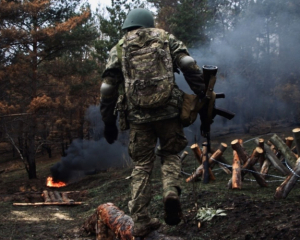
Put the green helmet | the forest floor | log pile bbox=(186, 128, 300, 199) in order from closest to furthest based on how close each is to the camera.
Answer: the green helmet < the forest floor < log pile bbox=(186, 128, 300, 199)

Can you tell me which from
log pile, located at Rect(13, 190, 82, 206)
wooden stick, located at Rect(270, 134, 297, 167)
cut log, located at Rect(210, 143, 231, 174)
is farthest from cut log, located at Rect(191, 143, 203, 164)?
log pile, located at Rect(13, 190, 82, 206)

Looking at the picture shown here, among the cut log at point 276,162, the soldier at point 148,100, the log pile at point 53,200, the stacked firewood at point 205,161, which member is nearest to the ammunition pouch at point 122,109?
the soldier at point 148,100

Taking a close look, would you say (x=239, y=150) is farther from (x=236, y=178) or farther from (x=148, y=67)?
(x=148, y=67)

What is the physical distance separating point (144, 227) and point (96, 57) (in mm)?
15248

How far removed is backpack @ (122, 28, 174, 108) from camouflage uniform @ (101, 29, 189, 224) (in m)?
0.10

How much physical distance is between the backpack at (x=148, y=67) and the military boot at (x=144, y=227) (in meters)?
1.16

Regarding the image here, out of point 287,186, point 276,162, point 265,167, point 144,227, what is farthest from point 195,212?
point 265,167

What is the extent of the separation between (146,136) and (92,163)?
15.5 meters

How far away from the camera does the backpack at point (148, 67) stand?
3.92 metres

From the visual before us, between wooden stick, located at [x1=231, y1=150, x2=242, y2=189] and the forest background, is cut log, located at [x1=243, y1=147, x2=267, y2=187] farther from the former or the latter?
the forest background

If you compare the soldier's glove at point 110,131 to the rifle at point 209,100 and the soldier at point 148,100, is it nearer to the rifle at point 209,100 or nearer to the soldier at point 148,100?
the soldier at point 148,100

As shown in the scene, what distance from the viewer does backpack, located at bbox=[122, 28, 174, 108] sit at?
3916 mm

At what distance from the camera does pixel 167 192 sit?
384 cm

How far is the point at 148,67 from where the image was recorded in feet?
12.9
